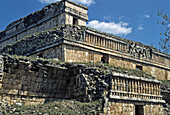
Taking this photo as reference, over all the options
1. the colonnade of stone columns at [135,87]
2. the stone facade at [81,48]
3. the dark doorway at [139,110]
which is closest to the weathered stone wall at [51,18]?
the stone facade at [81,48]

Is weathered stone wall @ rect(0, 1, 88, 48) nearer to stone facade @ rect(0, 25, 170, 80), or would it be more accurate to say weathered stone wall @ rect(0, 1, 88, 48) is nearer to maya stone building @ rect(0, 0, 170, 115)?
maya stone building @ rect(0, 0, 170, 115)

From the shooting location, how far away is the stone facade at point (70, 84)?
11.8 metres

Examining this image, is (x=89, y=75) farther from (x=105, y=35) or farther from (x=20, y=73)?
(x=105, y=35)

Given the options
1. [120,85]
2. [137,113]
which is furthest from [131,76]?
[137,113]

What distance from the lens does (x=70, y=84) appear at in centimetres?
1357

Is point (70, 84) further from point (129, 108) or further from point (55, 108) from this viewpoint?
point (129, 108)

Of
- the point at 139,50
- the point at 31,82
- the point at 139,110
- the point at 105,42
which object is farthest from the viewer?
the point at 139,50

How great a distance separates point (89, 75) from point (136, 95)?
3050mm

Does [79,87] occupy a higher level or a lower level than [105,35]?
lower

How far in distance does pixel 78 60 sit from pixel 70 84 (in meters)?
2.83

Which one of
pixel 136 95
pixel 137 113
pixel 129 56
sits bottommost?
pixel 137 113

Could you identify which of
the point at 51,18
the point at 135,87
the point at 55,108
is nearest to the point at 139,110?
the point at 135,87

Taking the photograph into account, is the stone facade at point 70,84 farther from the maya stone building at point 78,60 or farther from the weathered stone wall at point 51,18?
the weathered stone wall at point 51,18

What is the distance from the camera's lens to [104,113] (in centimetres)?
1208
